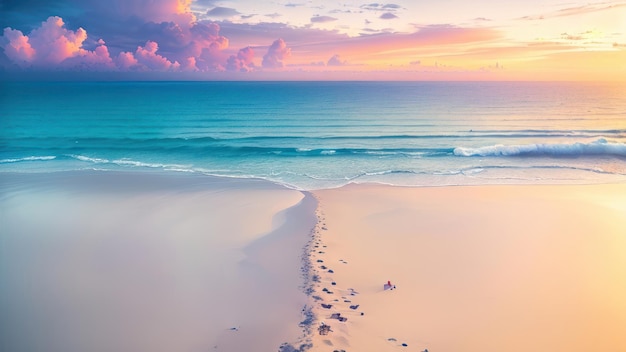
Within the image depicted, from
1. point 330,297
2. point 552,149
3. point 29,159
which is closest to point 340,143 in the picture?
point 552,149

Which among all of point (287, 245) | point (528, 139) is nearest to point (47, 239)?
point (287, 245)

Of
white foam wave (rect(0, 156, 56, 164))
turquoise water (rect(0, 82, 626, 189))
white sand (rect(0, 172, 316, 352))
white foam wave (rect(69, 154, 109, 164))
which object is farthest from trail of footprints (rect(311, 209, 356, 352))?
white foam wave (rect(0, 156, 56, 164))

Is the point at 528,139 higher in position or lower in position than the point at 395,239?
higher

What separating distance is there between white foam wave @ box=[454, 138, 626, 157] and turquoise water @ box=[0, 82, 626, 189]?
47 millimetres

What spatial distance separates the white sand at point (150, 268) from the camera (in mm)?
5770

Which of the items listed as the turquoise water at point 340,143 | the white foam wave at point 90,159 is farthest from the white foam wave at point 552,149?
the white foam wave at point 90,159

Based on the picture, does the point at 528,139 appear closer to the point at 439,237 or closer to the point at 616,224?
the point at 616,224

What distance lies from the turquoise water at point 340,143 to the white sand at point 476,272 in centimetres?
378

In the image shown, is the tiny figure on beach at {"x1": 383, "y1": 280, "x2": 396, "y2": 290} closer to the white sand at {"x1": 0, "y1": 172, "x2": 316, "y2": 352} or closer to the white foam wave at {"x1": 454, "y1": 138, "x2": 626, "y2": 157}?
the white sand at {"x1": 0, "y1": 172, "x2": 316, "y2": 352}

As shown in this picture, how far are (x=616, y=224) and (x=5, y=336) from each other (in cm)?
1256

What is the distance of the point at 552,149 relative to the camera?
63.6 ft

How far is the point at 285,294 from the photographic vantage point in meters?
6.79

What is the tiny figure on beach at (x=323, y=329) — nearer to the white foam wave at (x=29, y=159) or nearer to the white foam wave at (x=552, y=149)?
the white foam wave at (x=552, y=149)

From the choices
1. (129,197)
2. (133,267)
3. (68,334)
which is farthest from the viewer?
(129,197)
